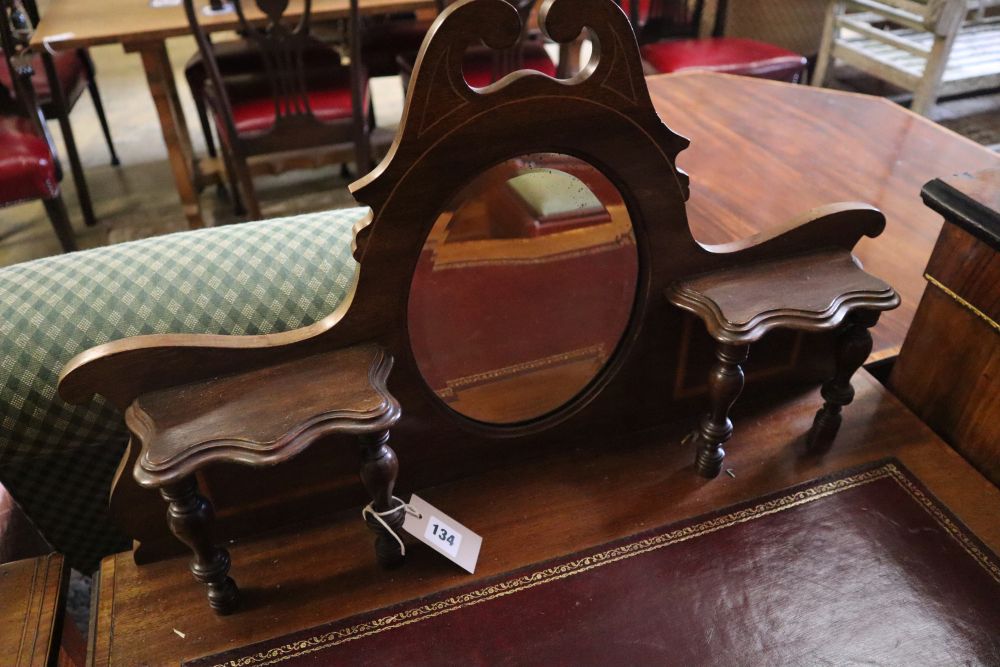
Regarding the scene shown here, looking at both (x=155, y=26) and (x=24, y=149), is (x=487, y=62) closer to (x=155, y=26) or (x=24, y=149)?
(x=155, y=26)

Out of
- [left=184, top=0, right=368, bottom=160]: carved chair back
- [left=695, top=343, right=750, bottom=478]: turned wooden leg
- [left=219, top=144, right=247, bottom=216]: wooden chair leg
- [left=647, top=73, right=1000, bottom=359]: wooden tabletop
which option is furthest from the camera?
[left=219, top=144, right=247, bottom=216]: wooden chair leg

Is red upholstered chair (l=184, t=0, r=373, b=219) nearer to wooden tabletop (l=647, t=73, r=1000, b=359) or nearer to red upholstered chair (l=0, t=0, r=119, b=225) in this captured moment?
red upholstered chair (l=0, t=0, r=119, b=225)

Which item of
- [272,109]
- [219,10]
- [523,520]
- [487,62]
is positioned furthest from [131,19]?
[523,520]

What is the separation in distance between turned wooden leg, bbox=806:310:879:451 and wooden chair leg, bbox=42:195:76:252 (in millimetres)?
2221

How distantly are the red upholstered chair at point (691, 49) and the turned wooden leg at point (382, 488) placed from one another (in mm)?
2162

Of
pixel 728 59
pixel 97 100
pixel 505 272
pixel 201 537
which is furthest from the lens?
pixel 97 100

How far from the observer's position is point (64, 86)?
8.43ft

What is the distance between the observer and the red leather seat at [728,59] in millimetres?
2482

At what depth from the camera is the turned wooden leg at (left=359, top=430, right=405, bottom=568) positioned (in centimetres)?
66

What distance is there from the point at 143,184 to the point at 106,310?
96.8 inches

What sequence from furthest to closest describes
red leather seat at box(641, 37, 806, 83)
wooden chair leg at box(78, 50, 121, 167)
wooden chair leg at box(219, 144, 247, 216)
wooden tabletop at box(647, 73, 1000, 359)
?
wooden chair leg at box(78, 50, 121, 167) < wooden chair leg at box(219, 144, 247, 216) < red leather seat at box(641, 37, 806, 83) < wooden tabletop at box(647, 73, 1000, 359)

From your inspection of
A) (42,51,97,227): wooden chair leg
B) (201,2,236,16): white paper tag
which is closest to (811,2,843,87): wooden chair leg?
(201,2,236,16): white paper tag

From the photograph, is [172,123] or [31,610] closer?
[31,610]

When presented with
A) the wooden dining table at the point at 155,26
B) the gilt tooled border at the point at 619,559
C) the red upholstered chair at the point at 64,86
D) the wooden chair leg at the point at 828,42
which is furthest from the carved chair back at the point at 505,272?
the wooden chair leg at the point at 828,42
